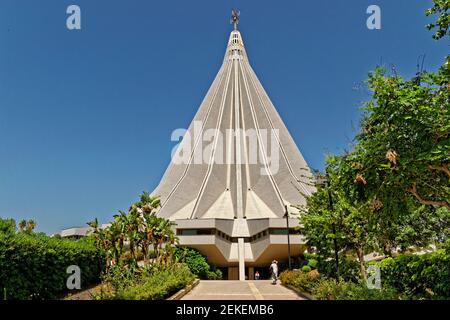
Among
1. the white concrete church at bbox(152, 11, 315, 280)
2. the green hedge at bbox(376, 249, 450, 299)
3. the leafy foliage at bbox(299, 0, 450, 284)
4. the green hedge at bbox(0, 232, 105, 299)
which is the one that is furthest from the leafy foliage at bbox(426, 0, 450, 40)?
the white concrete church at bbox(152, 11, 315, 280)

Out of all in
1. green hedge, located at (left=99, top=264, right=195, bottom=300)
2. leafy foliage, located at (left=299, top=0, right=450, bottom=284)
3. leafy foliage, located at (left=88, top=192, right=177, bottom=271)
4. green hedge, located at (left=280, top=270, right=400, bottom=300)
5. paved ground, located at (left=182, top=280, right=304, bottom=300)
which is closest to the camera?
leafy foliage, located at (left=299, top=0, right=450, bottom=284)

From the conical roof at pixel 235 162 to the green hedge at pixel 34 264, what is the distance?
80.2 feet

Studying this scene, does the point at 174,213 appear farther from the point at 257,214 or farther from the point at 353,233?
the point at 353,233

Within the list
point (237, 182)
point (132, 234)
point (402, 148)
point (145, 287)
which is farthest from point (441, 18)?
point (237, 182)

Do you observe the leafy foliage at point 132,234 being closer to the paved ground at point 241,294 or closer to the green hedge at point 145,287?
the green hedge at point 145,287

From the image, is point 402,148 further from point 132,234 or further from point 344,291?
point 132,234

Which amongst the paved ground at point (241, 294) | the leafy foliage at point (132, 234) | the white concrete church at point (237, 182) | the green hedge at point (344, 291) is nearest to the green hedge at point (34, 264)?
the leafy foliage at point (132, 234)

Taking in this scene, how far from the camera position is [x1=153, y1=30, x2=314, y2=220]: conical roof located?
154 ft

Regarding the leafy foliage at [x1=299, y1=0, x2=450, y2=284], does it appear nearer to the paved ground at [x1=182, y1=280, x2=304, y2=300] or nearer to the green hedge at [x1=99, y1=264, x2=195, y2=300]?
the paved ground at [x1=182, y1=280, x2=304, y2=300]

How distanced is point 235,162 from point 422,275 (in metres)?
43.2

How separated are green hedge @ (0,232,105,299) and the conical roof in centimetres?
2443

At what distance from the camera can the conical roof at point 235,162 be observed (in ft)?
154

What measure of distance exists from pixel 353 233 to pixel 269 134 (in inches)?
1679

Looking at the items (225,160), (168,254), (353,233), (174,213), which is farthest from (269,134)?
(353,233)
